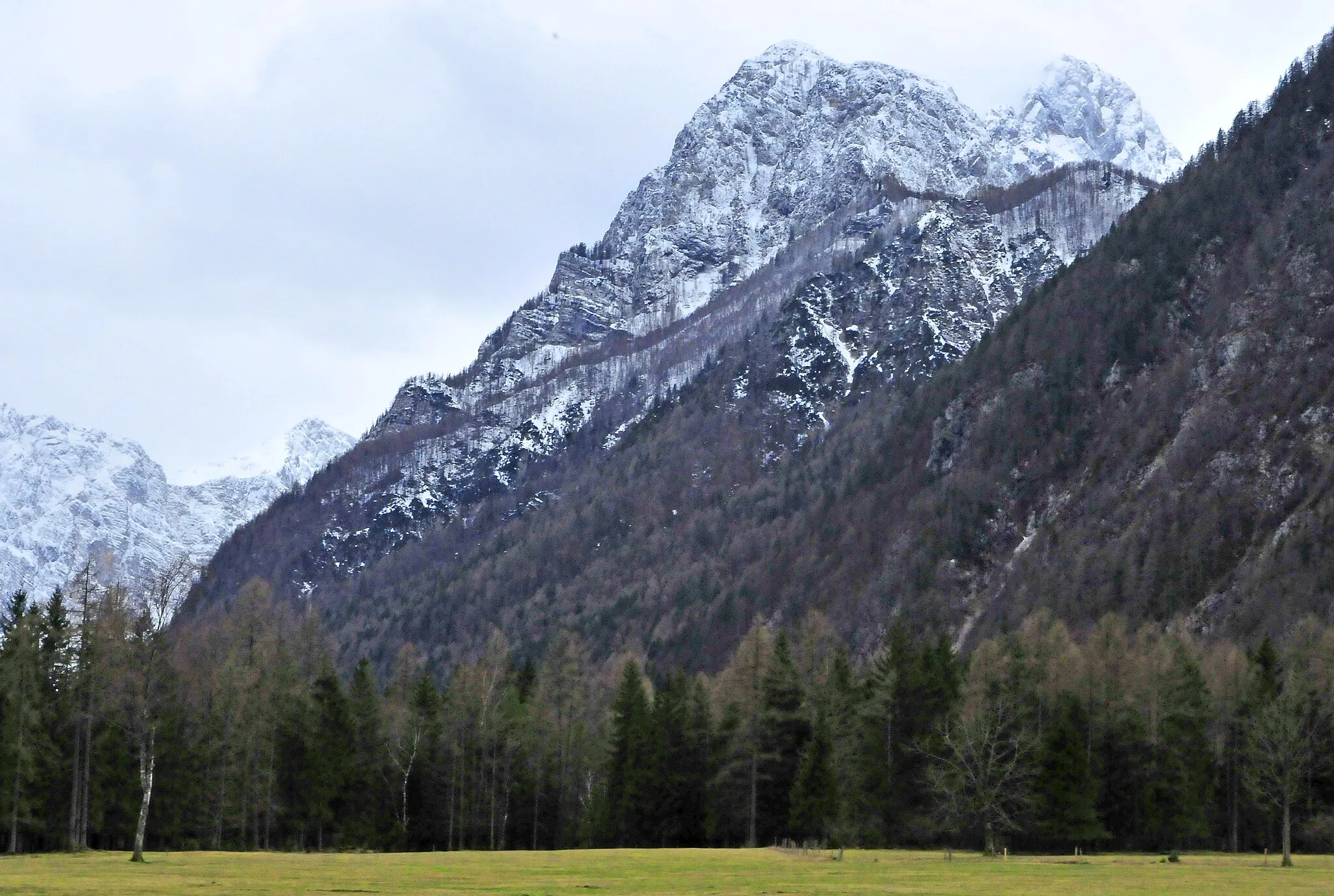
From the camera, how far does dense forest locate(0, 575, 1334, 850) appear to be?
82250 millimetres

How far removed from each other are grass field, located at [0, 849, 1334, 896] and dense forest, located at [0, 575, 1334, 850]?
896 cm

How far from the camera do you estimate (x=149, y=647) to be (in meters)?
68.8

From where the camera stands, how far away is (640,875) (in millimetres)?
59531

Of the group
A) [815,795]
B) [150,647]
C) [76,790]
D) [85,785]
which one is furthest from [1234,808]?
[76,790]

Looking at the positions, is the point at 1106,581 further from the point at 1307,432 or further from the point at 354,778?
the point at 354,778

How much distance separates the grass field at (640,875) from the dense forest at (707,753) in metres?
8.96

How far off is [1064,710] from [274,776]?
48.6m

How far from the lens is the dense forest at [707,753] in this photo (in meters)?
82.2

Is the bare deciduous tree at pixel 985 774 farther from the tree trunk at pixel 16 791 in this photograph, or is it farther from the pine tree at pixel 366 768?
the tree trunk at pixel 16 791

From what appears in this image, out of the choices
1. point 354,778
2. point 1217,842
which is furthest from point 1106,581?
point 354,778

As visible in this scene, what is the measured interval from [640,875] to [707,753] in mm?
40080

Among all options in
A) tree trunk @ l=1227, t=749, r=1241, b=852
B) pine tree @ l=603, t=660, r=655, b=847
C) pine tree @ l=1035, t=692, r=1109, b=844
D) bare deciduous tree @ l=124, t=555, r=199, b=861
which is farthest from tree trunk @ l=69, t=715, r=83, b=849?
tree trunk @ l=1227, t=749, r=1241, b=852

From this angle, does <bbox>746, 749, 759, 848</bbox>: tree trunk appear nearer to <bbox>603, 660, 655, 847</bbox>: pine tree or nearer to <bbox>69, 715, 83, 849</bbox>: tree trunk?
<bbox>603, 660, 655, 847</bbox>: pine tree

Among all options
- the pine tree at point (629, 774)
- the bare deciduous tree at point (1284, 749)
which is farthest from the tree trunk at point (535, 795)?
the bare deciduous tree at point (1284, 749)
